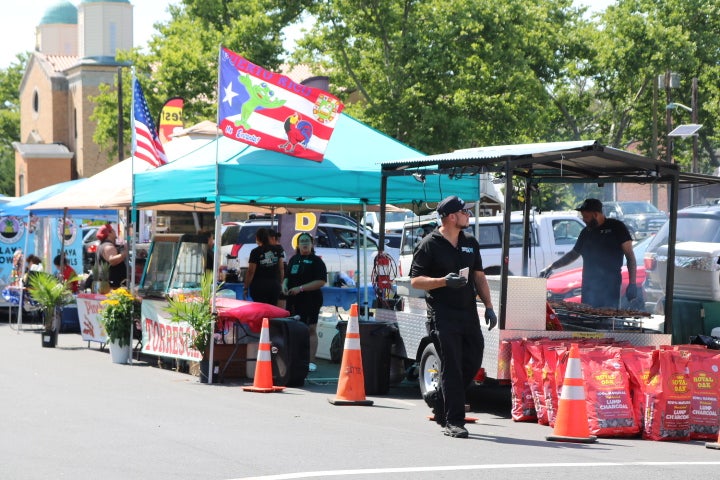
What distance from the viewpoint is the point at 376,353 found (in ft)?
41.0

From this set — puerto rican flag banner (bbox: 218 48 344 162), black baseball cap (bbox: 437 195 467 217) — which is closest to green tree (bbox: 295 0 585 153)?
puerto rican flag banner (bbox: 218 48 344 162)

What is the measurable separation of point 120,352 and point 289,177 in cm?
396

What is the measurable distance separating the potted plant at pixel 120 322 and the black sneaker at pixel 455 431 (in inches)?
286

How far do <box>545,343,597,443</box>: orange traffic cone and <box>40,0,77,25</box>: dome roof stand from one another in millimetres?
86951

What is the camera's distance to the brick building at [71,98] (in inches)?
2746

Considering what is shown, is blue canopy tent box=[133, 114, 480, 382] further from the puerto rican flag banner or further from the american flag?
the american flag

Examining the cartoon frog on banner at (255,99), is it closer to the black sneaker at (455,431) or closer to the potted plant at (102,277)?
the black sneaker at (455,431)

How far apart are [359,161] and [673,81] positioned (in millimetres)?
27828

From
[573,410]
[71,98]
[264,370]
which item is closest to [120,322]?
[264,370]

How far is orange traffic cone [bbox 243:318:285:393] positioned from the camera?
1248 cm

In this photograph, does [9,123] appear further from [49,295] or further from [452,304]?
[452,304]

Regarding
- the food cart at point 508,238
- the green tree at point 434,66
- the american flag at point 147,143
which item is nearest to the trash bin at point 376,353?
the food cart at point 508,238

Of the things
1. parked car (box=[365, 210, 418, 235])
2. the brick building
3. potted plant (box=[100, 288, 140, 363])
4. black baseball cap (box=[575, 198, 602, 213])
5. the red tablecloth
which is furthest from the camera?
the brick building

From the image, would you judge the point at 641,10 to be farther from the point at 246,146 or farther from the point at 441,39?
the point at 246,146
